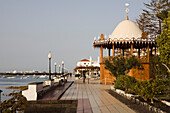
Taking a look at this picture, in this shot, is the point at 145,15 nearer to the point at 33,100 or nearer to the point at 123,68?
the point at 123,68

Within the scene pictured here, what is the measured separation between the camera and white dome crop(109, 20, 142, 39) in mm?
32969

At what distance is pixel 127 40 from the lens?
32000 millimetres

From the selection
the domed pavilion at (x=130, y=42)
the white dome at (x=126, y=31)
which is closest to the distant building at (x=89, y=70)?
the domed pavilion at (x=130, y=42)

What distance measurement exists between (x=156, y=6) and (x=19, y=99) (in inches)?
1640

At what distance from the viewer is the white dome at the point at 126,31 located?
32969mm

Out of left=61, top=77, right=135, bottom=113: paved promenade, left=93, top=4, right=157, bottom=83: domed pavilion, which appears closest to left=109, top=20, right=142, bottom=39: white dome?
left=93, top=4, right=157, bottom=83: domed pavilion

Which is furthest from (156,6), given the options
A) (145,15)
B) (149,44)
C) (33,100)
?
(33,100)

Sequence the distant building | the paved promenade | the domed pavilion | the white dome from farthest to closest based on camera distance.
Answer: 1. the distant building
2. the white dome
3. the domed pavilion
4. the paved promenade

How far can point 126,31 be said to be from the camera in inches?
1321

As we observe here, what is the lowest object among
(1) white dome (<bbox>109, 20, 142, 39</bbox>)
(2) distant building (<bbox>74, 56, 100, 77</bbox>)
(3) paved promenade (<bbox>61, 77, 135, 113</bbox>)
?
(3) paved promenade (<bbox>61, 77, 135, 113</bbox>)

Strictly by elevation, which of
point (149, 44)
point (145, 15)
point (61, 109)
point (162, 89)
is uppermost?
point (145, 15)

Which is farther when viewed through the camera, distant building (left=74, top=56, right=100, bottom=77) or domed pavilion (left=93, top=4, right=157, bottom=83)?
distant building (left=74, top=56, right=100, bottom=77)

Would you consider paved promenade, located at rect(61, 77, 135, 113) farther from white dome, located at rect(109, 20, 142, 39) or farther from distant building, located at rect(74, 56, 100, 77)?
distant building, located at rect(74, 56, 100, 77)

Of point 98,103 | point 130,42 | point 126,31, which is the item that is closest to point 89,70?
point 126,31
